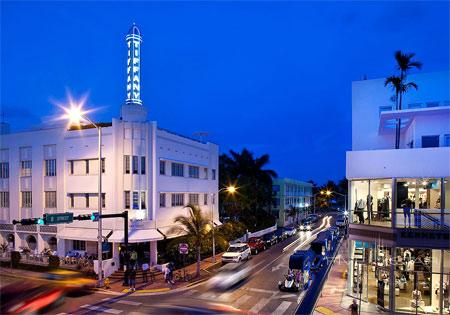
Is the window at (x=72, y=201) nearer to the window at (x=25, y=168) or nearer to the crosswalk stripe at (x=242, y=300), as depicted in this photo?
the window at (x=25, y=168)

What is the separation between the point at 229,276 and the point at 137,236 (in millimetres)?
7598

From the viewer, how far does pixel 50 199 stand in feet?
108

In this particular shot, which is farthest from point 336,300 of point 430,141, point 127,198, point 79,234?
point 79,234

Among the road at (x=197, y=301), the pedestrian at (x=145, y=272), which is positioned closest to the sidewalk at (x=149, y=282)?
the pedestrian at (x=145, y=272)

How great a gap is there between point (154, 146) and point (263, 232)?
2638 centimetres

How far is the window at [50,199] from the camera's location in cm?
3278

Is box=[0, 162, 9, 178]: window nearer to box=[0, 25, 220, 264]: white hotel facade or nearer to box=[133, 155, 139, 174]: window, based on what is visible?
box=[0, 25, 220, 264]: white hotel facade

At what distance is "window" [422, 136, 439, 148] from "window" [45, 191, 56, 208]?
1156 inches

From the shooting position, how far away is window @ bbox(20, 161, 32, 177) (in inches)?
1366

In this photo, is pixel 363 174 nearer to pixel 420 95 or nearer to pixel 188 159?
pixel 420 95

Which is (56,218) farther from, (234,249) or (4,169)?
(4,169)

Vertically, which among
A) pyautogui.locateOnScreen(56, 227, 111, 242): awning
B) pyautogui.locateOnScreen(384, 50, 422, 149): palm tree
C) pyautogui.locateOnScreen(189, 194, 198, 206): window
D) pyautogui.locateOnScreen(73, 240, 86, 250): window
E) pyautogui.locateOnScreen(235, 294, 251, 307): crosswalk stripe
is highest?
pyautogui.locateOnScreen(384, 50, 422, 149): palm tree

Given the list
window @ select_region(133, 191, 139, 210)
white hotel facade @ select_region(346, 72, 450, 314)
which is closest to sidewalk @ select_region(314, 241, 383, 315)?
white hotel facade @ select_region(346, 72, 450, 314)

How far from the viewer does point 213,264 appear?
31.4m
